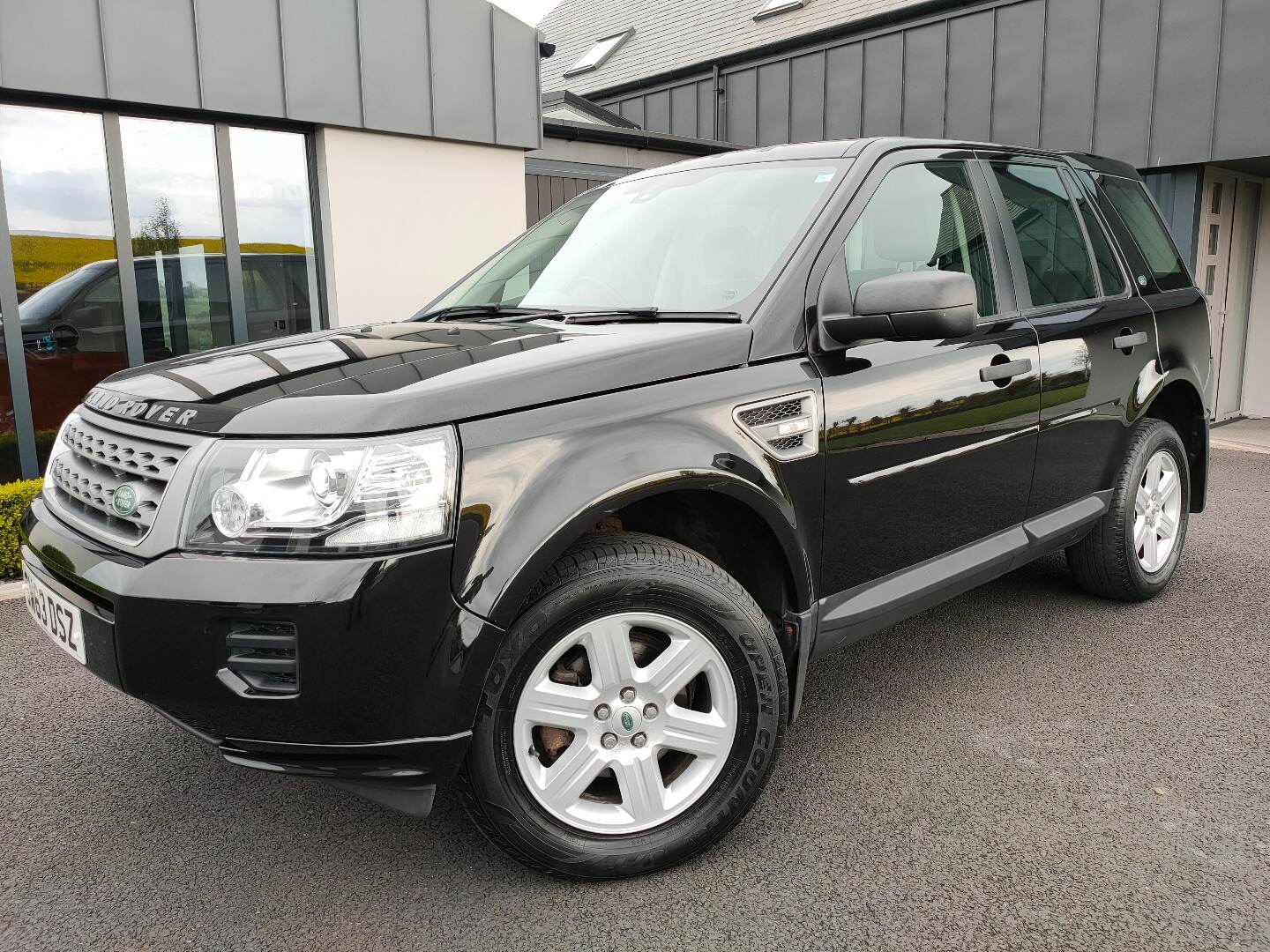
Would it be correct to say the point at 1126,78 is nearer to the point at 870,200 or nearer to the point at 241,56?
the point at 241,56

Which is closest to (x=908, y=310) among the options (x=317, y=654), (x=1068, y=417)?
(x=1068, y=417)

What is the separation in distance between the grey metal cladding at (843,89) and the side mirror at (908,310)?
10619 mm

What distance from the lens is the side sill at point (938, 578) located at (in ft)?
9.10

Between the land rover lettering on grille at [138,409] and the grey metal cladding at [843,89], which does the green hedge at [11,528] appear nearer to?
the land rover lettering on grille at [138,409]

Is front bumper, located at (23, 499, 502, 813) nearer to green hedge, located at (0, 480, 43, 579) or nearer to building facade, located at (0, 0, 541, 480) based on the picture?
green hedge, located at (0, 480, 43, 579)

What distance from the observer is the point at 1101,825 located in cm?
256

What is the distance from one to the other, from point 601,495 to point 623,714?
54cm

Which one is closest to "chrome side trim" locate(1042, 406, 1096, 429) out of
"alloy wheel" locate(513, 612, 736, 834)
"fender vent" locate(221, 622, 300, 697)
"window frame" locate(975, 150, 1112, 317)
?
"window frame" locate(975, 150, 1112, 317)

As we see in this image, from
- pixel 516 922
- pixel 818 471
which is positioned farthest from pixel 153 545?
pixel 818 471

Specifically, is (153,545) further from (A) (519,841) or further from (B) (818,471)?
(B) (818,471)

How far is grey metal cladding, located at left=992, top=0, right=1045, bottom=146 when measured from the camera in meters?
10.5

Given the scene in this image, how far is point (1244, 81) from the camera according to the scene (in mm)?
8992

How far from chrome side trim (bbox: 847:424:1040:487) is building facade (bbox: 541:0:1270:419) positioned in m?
6.78

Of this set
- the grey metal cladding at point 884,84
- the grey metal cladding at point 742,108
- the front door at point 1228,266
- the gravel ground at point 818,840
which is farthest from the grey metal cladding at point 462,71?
the front door at point 1228,266
